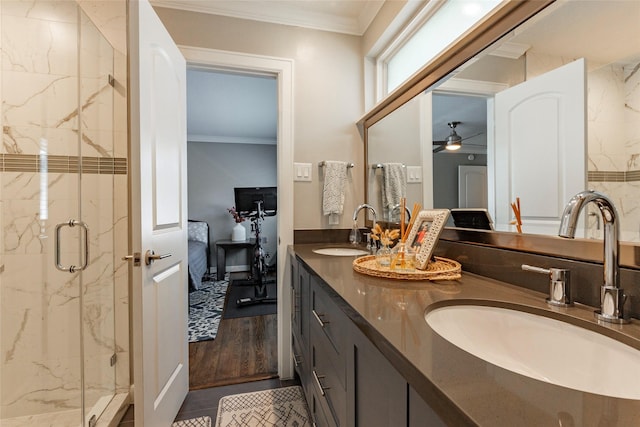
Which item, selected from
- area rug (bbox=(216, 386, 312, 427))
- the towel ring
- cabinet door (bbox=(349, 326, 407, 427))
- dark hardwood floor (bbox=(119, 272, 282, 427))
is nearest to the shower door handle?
dark hardwood floor (bbox=(119, 272, 282, 427))

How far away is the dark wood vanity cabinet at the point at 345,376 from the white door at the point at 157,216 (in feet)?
2.30

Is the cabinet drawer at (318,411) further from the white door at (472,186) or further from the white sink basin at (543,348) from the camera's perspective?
the white door at (472,186)

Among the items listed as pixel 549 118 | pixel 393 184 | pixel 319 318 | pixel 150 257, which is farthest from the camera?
pixel 393 184

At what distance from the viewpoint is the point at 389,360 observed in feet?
1.77

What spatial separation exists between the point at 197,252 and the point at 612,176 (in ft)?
14.1

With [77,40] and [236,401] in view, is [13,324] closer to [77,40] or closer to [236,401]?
[236,401]

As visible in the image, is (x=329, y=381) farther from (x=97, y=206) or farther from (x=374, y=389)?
(x=97, y=206)

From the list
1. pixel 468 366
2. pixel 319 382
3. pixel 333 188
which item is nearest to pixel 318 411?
pixel 319 382

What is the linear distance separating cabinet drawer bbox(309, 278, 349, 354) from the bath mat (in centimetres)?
91

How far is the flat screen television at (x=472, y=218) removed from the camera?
1.12 m

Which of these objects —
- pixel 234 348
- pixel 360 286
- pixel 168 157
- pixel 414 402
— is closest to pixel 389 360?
pixel 414 402

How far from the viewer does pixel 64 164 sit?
164 centimetres

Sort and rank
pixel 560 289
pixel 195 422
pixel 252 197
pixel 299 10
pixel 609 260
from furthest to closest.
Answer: pixel 252 197 < pixel 299 10 < pixel 195 422 < pixel 560 289 < pixel 609 260

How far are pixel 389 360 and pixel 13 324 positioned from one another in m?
2.02
